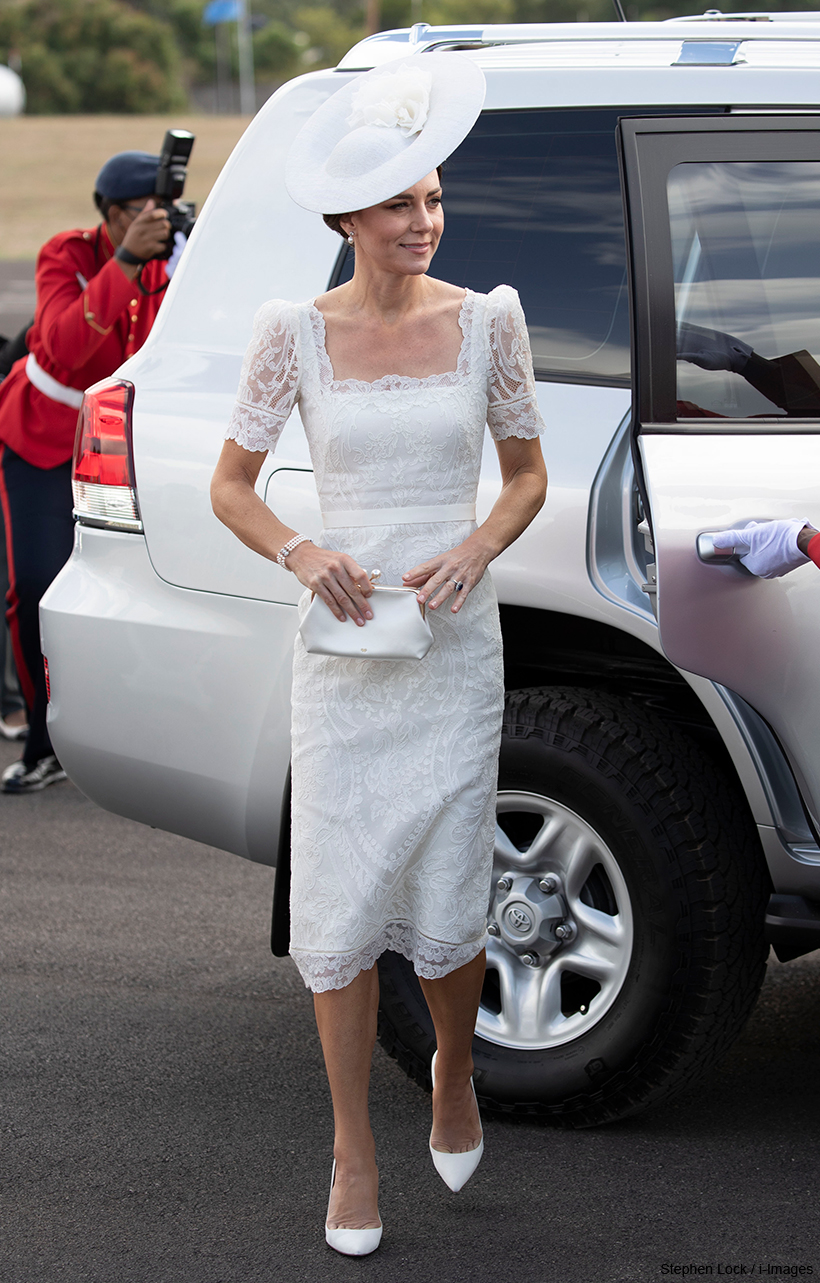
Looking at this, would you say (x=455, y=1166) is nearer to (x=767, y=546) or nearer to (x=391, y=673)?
(x=391, y=673)

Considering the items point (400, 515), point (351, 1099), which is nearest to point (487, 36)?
point (400, 515)

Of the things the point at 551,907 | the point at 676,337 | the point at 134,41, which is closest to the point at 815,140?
the point at 676,337

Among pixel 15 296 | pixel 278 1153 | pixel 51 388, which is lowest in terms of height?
pixel 15 296

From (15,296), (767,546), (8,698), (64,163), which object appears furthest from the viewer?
(64,163)

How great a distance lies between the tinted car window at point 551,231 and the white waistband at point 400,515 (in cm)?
56

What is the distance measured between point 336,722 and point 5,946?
6.01 ft

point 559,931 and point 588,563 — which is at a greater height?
point 588,563

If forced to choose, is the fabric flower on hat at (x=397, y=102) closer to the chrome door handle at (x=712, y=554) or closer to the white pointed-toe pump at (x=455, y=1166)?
the chrome door handle at (x=712, y=554)

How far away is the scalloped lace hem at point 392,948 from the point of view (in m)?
2.44

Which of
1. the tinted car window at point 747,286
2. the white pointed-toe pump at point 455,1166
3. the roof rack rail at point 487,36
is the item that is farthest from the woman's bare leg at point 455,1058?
the roof rack rail at point 487,36

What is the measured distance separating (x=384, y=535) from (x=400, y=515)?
4 centimetres

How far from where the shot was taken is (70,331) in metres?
4.58

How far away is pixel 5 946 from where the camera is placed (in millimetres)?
3805

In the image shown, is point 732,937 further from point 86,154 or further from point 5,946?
point 86,154
